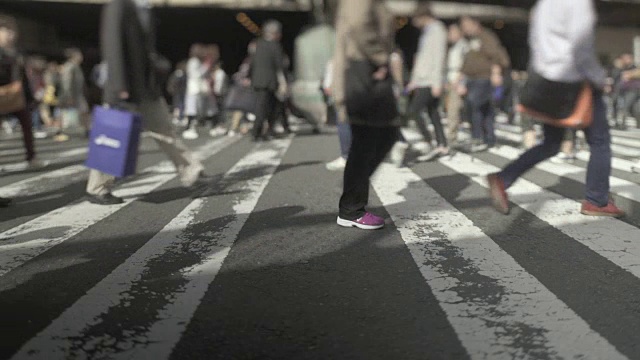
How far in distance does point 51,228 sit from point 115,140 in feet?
2.91

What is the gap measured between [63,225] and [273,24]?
773 cm

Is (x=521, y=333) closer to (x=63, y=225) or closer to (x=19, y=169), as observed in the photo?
(x=63, y=225)

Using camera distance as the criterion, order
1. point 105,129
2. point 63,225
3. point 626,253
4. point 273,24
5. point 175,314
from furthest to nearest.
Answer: point 273,24, point 105,129, point 63,225, point 626,253, point 175,314

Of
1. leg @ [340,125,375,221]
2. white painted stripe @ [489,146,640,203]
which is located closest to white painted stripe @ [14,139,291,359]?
leg @ [340,125,375,221]

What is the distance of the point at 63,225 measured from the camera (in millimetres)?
4855

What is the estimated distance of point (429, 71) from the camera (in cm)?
807

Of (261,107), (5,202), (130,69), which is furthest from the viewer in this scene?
(261,107)

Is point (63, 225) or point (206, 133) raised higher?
point (63, 225)

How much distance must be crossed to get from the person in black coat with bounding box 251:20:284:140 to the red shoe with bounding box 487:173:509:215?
7.25 meters

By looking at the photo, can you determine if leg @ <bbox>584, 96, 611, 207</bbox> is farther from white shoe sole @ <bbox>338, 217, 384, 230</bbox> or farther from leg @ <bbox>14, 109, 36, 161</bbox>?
leg @ <bbox>14, 109, 36, 161</bbox>

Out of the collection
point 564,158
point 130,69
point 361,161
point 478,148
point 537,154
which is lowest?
point 478,148

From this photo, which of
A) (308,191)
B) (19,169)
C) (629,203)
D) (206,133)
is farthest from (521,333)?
(206,133)

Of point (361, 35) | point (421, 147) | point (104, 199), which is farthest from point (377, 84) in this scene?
point (421, 147)

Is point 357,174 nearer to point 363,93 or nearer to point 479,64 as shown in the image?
point 363,93
